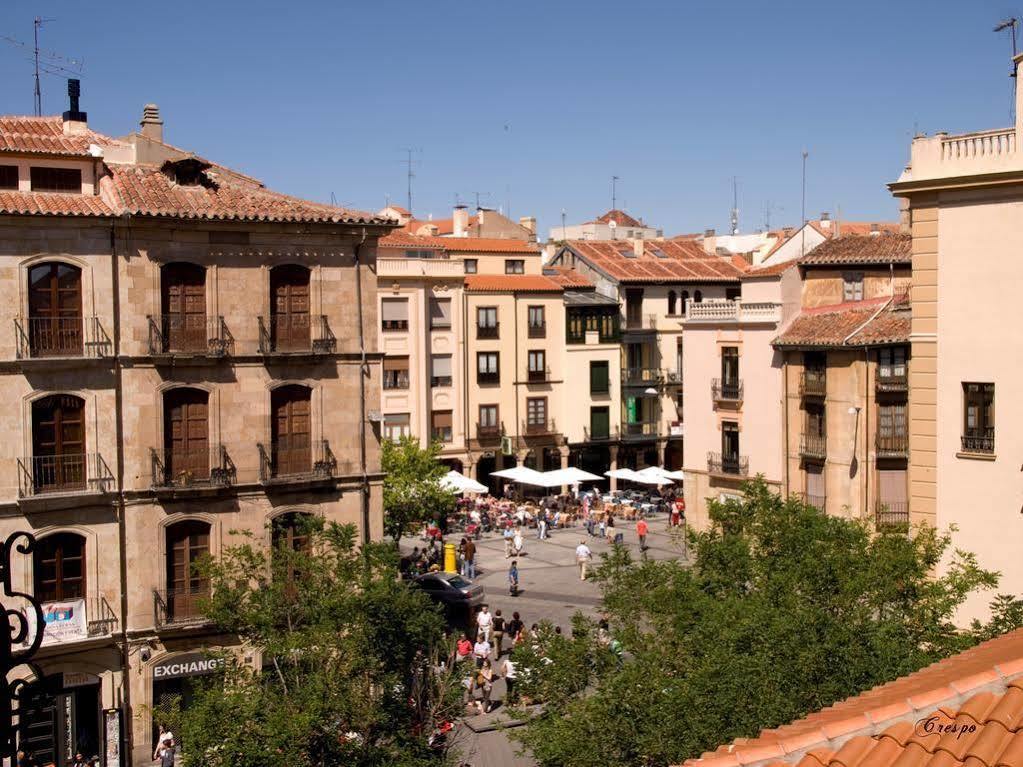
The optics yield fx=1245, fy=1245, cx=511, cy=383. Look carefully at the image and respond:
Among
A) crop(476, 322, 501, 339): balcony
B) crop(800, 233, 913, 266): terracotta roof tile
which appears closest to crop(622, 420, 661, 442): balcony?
crop(476, 322, 501, 339): balcony

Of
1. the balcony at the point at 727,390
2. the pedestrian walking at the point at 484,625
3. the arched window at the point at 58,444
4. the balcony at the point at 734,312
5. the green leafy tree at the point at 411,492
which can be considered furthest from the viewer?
the balcony at the point at 727,390

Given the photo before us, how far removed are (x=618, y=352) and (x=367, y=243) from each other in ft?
143

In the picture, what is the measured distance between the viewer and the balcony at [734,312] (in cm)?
4941

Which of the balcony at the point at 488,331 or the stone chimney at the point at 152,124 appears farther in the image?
the balcony at the point at 488,331

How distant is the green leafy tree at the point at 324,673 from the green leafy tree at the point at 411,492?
1988 centimetres

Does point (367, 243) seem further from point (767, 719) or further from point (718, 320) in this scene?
point (718, 320)

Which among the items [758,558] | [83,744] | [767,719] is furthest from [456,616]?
[767,719]

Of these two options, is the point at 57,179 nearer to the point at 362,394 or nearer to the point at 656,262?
the point at 362,394

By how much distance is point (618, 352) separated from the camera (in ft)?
243

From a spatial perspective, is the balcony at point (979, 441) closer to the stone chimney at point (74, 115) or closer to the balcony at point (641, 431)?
the stone chimney at point (74, 115)

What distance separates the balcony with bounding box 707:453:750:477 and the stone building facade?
22991 millimetres

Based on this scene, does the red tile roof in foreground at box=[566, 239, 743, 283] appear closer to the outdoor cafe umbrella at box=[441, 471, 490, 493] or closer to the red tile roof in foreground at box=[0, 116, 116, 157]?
the outdoor cafe umbrella at box=[441, 471, 490, 493]

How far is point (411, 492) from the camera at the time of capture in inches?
1855

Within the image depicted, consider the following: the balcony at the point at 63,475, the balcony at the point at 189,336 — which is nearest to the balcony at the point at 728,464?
the balcony at the point at 189,336
